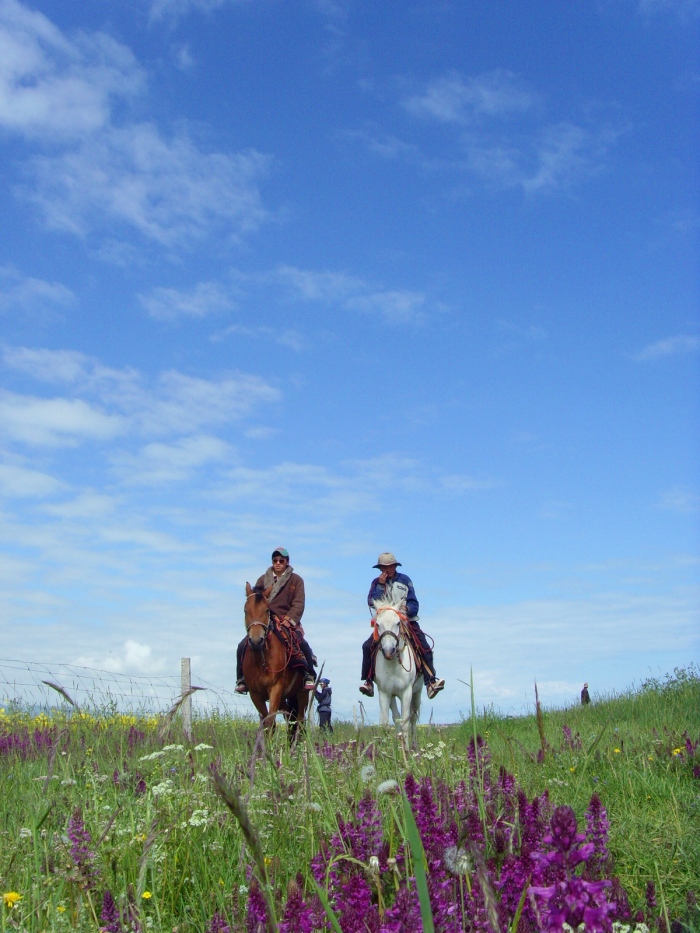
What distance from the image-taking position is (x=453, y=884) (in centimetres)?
223

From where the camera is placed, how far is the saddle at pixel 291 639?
503 inches

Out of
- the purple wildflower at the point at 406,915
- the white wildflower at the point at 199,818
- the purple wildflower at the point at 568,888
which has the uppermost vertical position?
the purple wildflower at the point at 568,888

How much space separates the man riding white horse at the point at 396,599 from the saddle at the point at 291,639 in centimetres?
122

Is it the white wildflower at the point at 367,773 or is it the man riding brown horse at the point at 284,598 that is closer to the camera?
the white wildflower at the point at 367,773

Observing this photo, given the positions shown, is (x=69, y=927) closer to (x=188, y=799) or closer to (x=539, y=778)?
(x=188, y=799)

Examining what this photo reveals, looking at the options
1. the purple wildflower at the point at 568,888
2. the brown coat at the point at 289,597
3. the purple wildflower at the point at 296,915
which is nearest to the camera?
the purple wildflower at the point at 568,888

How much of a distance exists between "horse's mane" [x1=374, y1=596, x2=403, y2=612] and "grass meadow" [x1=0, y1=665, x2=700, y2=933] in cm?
697

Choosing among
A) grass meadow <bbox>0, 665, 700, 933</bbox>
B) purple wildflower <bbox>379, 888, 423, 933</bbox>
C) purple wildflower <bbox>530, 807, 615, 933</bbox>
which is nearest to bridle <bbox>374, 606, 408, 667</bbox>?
grass meadow <bbox>0, 665, 700, 933</bbox>

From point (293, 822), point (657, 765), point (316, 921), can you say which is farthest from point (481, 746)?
point (657, 765)

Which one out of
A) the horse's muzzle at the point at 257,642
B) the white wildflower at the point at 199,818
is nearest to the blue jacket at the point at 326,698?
the horse's muzzle at the point at 257,642

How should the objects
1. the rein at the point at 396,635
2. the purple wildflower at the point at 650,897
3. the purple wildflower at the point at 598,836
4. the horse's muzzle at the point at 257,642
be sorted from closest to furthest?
the purple wildflower at the point at 598,836, the purple wildflower at the point at 650,897, the horse's muzzle at the point at 257,642, the rein at the point at 396,635

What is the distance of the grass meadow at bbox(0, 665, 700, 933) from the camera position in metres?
1.70

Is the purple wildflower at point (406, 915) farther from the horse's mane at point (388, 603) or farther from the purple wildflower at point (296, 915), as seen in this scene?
the horse's mane at point (388, 603)

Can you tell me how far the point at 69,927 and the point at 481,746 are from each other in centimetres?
162
